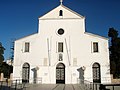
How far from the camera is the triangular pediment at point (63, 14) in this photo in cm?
2972

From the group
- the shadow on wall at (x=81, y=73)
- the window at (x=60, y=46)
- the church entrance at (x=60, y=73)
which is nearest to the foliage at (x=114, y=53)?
the shadow on wall at (x=81, y=73)

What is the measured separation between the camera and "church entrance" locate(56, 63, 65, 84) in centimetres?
2825

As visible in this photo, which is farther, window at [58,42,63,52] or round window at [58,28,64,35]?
round window at [58,28,64,35]

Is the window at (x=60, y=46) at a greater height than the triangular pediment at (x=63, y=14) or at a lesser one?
lesser

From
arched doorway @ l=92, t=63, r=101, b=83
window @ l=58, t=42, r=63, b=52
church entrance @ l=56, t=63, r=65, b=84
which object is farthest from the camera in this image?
window @ l=58, t=42, r=63, b=52

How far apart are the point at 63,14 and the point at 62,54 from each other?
5.66 m

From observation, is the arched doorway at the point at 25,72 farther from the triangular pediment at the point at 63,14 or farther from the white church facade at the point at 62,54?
the triangular pediment at the point at 63,14

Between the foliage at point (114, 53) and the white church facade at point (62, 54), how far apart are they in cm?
838

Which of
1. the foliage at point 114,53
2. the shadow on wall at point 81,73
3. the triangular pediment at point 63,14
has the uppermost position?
the triangular pediment at point 63,14

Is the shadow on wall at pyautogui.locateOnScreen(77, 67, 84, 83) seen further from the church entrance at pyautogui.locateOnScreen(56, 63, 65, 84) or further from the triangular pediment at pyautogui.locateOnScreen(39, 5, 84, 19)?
the triangular pediment at pyautogui.locateOnScreen(39, 5, 84, 19)

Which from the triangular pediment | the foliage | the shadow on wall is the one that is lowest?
the shadow on wall

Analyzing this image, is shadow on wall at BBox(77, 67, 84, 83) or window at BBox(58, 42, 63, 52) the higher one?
window at BBox(58, 42, 63, 52)

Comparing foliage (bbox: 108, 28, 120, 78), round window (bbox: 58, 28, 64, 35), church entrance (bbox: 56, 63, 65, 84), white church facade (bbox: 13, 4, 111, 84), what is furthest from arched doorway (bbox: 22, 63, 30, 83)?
foliage (bbox: 108, 28, 120, 78)

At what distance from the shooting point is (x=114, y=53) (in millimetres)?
38688
